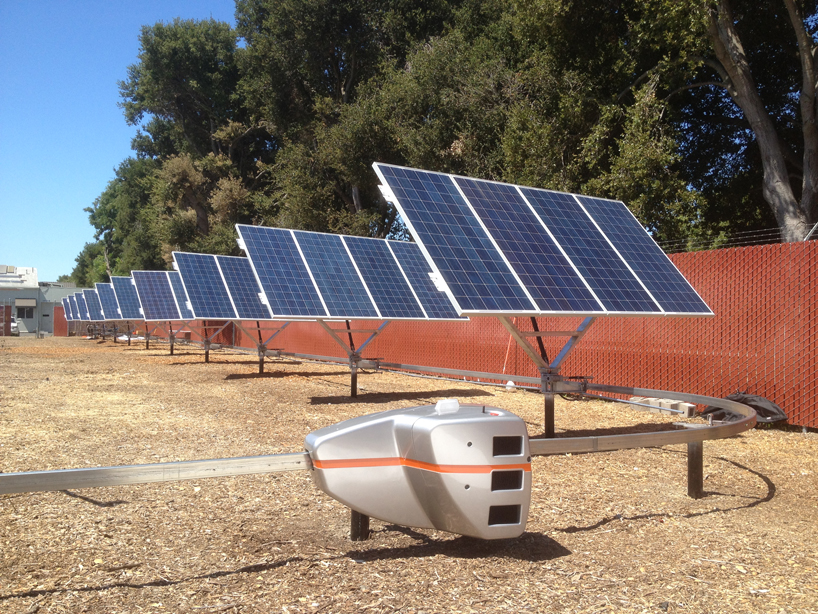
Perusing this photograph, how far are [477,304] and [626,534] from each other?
2.85m

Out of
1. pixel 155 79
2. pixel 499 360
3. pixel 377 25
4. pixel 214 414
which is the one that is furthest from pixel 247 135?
pixel 214 414

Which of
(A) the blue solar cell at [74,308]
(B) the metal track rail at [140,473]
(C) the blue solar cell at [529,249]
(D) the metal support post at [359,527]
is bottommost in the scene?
(D) the metal support post at [359,527]

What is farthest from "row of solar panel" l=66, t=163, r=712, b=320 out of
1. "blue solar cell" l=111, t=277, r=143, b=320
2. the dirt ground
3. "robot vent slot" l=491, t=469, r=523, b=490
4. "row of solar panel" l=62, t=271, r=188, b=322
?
"blue solar cell" l=111, t=277, r=143, b=320

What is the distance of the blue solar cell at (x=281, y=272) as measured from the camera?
14164 millimetres

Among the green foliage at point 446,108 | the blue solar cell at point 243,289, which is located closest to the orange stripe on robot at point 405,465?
the green foliage at point 446,108

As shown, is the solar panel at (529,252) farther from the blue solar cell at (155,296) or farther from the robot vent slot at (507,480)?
the blue solar cell at (155,296)

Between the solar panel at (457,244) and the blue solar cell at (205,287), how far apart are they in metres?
12.3

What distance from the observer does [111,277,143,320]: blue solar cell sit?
123 ft

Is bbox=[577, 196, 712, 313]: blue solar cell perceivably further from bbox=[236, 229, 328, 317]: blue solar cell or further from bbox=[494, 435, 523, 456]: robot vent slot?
bbox=[236, 229, 328, 317]: blue solar cell

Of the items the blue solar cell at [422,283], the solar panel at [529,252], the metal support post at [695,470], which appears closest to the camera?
the metal support post at [695,470]

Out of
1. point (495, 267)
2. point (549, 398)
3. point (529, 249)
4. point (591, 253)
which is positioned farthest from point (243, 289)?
point (495, 267)

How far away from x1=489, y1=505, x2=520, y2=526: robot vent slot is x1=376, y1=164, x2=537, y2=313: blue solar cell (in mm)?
2853

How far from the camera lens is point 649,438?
530 centimetres

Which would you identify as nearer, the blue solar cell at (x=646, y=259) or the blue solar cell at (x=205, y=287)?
the blue solar cell at (x=646, y=259)
